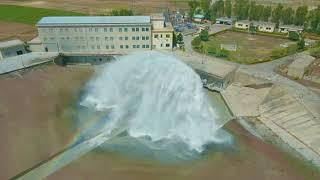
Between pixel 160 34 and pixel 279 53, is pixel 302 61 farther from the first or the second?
pixel 160 34

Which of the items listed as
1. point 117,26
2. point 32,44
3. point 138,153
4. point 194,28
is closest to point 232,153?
point 138,153

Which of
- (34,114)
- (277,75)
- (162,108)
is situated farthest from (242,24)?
(34,114)

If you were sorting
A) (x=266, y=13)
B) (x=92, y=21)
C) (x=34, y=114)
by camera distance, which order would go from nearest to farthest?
(x=34, y=114) < (x=92, y=21) < (x=266, y=13)

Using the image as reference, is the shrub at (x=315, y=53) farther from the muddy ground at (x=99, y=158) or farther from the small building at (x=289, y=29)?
the muddy ground at (x=99, y=158)

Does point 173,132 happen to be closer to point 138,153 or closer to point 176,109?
point 176,109

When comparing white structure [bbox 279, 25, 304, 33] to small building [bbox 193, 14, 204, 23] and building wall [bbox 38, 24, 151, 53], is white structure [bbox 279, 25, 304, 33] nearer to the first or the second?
small building [bbox 193, 14, 204, 23]

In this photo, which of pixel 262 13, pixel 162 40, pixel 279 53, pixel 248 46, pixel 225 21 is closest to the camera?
pixel 279 53
